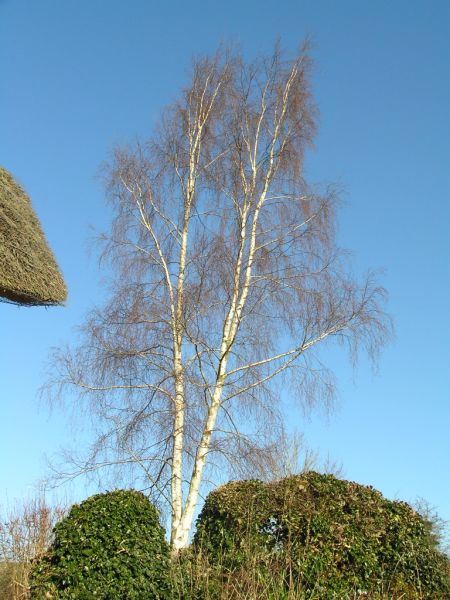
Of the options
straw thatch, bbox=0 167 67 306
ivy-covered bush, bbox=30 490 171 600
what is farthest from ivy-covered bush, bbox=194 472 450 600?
straw thatch, bbox=0 167 67 306

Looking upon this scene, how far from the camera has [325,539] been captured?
7293mm

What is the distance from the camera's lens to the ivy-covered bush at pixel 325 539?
714 centimetres

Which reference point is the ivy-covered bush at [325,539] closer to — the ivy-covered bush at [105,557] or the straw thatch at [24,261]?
the ivy-covered bush at [105,557]

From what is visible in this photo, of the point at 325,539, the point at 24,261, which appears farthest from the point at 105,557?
the point at 24,261

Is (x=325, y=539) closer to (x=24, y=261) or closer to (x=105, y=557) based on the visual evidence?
(x=105, y=557)

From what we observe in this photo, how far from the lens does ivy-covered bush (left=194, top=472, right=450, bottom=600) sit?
7.14m

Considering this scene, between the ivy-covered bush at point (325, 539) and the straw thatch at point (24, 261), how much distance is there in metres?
2.96

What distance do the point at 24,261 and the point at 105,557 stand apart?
3207mm

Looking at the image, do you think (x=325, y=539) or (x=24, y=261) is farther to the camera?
(x=24, y=261)

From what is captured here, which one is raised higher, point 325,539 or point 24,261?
point 24,261

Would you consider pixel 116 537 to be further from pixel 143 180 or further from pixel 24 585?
pixel 143 180

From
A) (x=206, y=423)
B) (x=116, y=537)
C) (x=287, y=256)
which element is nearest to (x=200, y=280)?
(x=287, y=256)

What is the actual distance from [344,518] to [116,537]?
7.80 feet

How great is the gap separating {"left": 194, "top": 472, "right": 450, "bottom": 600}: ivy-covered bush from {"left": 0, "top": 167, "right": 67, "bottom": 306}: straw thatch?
2965 millimetres
